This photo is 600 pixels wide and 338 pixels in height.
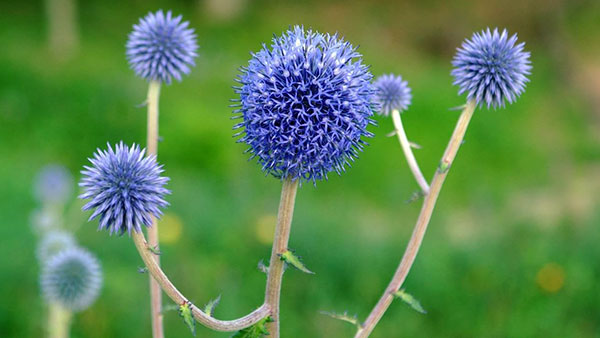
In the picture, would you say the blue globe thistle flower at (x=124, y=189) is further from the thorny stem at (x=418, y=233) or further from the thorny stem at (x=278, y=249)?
the thorny stem at (x=418, y=233)

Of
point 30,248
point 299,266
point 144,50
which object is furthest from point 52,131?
point 299,266

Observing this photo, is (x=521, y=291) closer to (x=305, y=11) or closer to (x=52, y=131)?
(x=52, y=131)

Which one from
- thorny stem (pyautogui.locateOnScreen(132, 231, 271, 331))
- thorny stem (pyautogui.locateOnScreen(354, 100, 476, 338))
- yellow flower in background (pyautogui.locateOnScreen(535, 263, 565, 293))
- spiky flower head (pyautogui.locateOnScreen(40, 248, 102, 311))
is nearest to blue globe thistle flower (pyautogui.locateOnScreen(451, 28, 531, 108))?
thorny stem (pyautogui.locateOnScreen(354, 100, 476, 338))

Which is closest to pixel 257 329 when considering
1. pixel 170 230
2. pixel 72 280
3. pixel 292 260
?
pixel 292 260

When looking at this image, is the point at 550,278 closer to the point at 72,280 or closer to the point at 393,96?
the point at 393,96

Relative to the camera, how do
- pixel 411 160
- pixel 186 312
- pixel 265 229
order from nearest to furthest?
1. pixel 186 312
2. pixel 411 160
3. pixel 265 229

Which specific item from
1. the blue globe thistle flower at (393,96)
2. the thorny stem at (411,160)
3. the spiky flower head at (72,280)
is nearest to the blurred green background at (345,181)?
the spiky flower head at (72,280)
